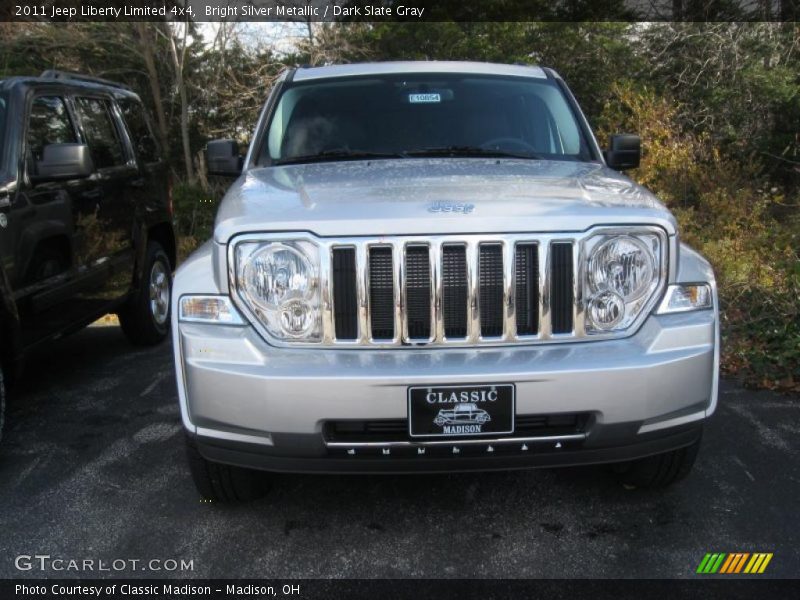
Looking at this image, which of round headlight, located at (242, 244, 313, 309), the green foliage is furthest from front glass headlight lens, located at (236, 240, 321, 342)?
the green foliage

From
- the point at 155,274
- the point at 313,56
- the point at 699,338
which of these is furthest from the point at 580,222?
the point at 313,56

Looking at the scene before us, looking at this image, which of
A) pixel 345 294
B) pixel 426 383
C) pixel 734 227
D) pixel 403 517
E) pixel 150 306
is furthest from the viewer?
pixel 734 227

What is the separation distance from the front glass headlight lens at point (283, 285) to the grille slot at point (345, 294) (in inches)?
2.6

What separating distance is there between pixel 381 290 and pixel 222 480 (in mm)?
1072

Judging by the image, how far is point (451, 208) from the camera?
2729 millimetres

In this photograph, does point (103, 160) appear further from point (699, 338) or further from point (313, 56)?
point (313, 56)

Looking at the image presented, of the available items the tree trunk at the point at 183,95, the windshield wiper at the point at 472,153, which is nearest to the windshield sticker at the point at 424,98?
the windshield wiper at the point at 472,153

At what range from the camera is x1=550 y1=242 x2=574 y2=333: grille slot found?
2.72 m

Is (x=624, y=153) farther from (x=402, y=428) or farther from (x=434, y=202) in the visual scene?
(x=402, y=428)

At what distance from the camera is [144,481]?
3.59 m

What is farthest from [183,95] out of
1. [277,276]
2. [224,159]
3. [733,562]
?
[733,562]

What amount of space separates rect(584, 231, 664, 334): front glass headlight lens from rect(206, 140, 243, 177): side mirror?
2.16 meters

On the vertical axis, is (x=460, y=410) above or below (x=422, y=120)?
below
